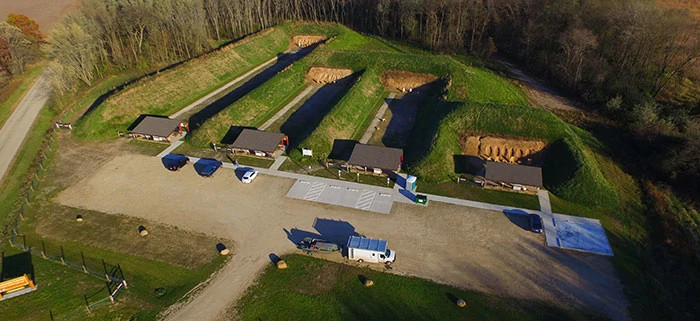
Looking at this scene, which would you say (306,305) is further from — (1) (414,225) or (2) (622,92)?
(2) (622,92)

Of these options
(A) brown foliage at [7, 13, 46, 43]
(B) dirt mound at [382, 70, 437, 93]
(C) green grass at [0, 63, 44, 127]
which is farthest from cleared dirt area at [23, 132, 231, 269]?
(A) brown foliage at [7, 13, 46, 43]

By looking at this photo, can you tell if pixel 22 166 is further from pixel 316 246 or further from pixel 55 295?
pixel 316 246

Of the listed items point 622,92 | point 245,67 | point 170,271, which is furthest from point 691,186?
point 245,67

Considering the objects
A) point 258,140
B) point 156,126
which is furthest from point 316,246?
point 156,126

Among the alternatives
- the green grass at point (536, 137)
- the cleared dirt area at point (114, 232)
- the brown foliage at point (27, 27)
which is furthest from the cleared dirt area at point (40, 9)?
the green grass at point (536, 137)

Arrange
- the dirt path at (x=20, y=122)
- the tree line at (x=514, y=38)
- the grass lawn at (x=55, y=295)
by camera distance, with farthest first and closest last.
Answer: the tree line at (x=514, y=38)
the dirt path at (x=20, y=122)
the grass lawn at (x=55, y=295)

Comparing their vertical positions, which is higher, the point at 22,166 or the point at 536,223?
the point at 22,166

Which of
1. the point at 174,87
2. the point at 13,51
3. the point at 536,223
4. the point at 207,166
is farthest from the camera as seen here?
the point at 13,51

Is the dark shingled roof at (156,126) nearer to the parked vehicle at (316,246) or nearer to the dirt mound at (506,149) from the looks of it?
the parked vehicle at (316,246)
